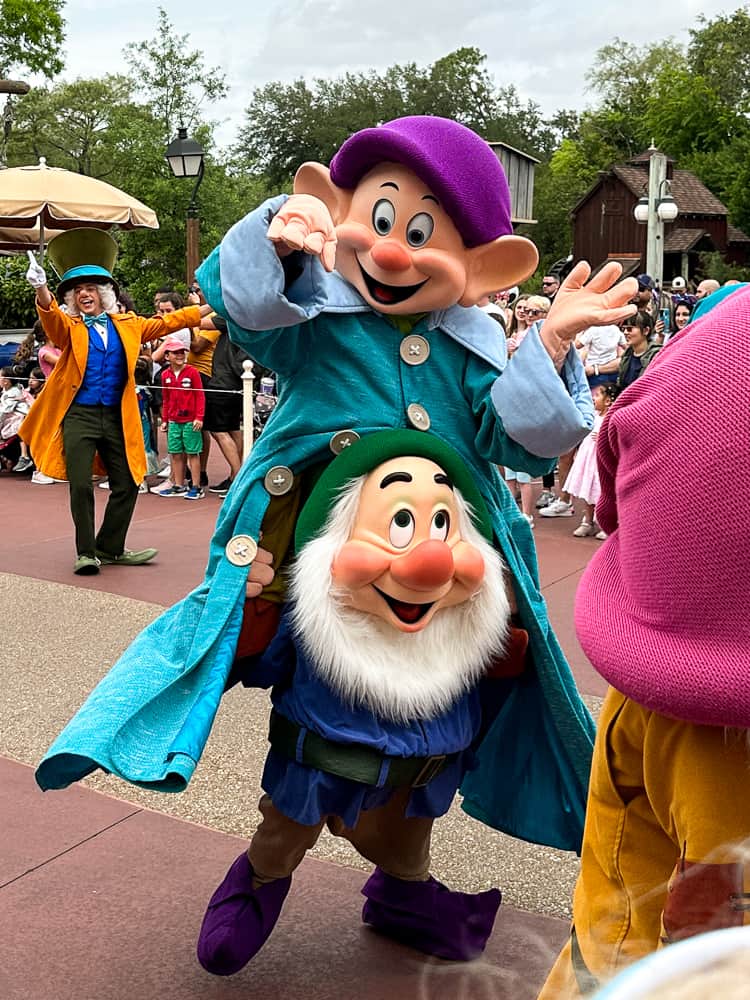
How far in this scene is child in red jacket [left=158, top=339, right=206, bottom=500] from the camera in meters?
9.60

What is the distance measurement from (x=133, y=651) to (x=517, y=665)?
835mm

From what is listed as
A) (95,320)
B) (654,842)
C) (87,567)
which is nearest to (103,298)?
(95,320)

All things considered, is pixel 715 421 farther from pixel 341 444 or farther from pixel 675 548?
pixel 341 444

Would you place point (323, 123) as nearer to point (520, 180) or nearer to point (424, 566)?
point (520, 180)

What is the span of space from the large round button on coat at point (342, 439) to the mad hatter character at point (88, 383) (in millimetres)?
4454

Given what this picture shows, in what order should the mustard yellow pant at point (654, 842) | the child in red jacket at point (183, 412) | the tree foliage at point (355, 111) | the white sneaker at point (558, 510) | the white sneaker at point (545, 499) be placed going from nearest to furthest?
the mustard yellow pant at point (654, 842) < the white sneaker at point (558, 510) < the white sneaker at point (545, 499) < the child in red jacket at point (183, 412) < the tree foliage at point (355, 111)

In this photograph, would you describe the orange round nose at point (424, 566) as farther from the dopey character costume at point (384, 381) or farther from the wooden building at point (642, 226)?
the wooden building at point (642, 226)

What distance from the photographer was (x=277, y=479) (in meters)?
2.52

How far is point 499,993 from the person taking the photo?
9.07ft

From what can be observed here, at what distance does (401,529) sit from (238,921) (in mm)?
961

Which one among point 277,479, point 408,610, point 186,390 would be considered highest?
point 277,479

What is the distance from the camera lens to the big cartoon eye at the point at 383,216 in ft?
8.35

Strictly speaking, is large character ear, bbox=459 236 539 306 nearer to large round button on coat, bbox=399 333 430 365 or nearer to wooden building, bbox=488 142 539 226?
large round button on coat, bbox=399 333 430 365

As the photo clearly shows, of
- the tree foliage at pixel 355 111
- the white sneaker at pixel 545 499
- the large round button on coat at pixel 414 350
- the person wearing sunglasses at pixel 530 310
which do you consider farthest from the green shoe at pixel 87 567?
the tree foliage at pixel 355 111
